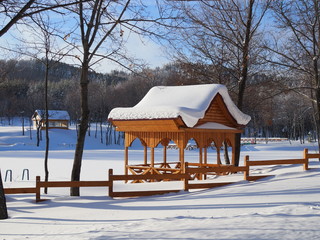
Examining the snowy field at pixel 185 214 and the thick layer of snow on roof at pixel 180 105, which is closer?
the snowy field at pixel 185 214

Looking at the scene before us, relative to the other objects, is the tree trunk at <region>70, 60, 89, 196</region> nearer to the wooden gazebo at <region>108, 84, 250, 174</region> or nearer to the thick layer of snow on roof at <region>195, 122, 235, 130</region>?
the wooden gazebo at <region>108, 84, 250, 174</region>

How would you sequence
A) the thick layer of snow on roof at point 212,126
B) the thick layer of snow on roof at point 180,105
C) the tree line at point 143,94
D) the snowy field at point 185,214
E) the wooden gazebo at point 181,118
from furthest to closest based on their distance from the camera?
the tree line at point 143,94
the thick layer of snow on roof at point 212,126
the wooden gazebo at point 181,118
the thick layer of snow on roof at point 180,105
the snowy field at point 185,214

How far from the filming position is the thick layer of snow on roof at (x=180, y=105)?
16.9 m

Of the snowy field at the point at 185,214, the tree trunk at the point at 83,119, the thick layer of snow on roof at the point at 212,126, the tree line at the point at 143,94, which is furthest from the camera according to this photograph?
the tree line at the point at 143,94

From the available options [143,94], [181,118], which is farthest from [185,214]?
[143,94]

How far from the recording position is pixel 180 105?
60.8ft

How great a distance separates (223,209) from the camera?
9.93m

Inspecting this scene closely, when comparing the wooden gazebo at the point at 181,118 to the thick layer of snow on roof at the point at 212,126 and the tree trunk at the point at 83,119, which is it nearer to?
A: the thick layer of snow on roof at the point at 212,126

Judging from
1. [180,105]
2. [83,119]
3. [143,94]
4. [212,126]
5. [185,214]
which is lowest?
[185,214]

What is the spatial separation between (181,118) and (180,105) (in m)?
1.96

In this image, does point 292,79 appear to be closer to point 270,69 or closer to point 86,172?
point 270,69

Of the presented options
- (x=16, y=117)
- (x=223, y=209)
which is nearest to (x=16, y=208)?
(x=223, y=209)

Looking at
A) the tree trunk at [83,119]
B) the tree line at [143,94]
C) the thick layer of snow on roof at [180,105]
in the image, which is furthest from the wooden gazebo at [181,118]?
the tree trunk at [83,119]

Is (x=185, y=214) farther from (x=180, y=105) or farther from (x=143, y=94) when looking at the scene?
(x=143, y=94)
